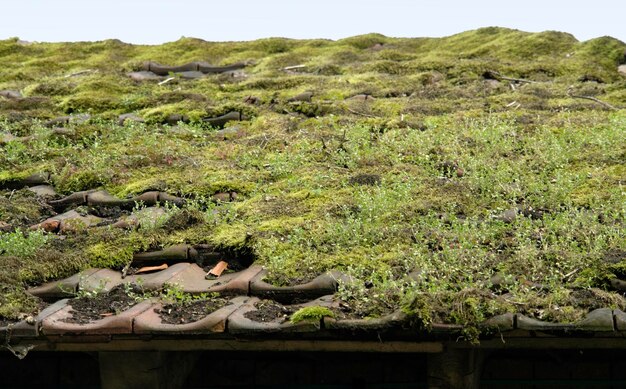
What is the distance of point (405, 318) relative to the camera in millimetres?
4262

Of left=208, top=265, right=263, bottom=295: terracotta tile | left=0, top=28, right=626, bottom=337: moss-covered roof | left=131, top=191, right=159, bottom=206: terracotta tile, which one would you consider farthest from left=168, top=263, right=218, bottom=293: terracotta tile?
left=131, top=191, right=159, bottom=206: terracotta tile

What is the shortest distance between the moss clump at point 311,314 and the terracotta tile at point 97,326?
0.82 metres

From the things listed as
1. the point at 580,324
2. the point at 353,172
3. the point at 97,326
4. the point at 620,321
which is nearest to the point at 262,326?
the point at 97,326

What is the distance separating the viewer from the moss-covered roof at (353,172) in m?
4.79

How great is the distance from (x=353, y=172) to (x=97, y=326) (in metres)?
2.52

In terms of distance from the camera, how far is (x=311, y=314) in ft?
14.2

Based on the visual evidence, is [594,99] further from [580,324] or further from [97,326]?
[97,326]

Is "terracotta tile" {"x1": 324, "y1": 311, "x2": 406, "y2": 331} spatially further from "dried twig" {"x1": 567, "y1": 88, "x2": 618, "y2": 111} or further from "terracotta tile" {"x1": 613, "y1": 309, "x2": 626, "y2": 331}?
"dried twig" {"x1": 567, "y1": 88, "x2": 618, "y2": 111}

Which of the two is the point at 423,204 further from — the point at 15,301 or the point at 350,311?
the point at 15,301

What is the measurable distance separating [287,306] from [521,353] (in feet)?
5.57

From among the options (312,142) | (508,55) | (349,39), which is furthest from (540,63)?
(312,142)

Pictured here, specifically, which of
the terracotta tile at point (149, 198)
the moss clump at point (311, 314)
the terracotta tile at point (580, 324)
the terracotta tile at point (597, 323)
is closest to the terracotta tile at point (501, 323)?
the terracotta tile at point (580, 324)

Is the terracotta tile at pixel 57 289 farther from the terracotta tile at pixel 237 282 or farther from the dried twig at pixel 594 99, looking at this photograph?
the dried twig at pixel 594 99

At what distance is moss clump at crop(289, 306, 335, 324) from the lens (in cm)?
434
